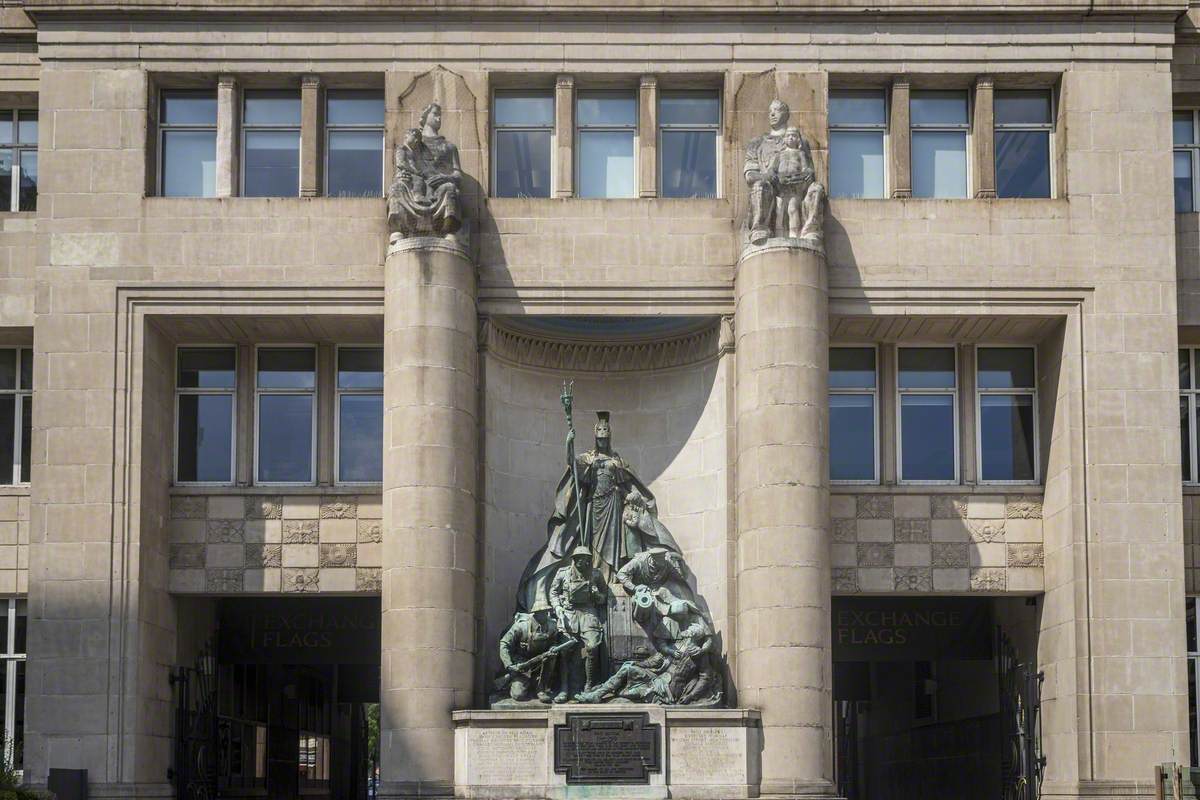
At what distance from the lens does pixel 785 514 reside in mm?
28281

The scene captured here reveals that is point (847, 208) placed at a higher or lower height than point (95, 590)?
higher

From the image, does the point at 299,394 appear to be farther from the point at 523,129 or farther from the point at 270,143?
the point at 523,129

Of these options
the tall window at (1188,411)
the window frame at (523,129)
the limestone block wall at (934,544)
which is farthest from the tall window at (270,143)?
the tall window at (1188,411)

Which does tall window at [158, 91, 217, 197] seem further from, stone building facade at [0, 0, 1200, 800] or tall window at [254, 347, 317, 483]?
tall window at [254, 347, 317, 483]

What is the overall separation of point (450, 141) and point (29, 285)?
7543 millimetres

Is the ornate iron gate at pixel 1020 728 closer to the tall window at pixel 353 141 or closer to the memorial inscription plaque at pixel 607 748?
the memorial inscription plaque at pixel 607 748

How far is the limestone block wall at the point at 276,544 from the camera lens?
99.8 ft

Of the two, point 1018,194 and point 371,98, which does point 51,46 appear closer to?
point 371,98

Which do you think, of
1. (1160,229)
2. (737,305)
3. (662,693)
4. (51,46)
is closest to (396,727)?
(662,693)

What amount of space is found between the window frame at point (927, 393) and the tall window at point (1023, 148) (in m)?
2.94

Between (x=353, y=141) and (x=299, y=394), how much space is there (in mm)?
4412

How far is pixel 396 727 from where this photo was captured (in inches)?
1091

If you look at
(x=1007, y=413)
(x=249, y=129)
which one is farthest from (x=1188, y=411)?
(x=249, y=129)

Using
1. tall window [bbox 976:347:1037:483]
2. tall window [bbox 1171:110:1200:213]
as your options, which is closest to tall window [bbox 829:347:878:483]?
tall window [bbox 976:347:1037:483]
